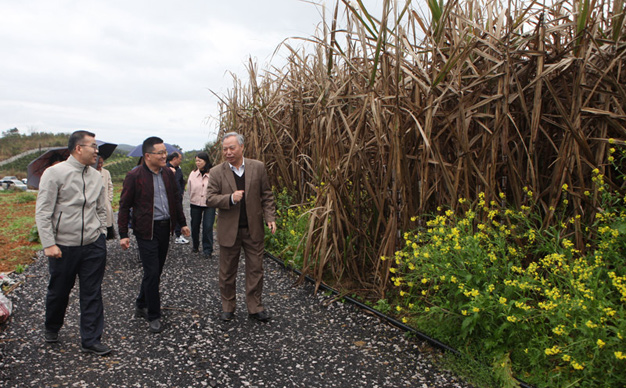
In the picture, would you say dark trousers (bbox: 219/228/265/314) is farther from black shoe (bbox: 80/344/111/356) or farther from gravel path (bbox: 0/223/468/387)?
black shoe (bbox: 80/344/111/356)

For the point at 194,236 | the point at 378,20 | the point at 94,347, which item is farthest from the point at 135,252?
the point at 378,20

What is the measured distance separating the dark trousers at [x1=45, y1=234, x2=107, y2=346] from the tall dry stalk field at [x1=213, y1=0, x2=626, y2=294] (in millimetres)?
2067

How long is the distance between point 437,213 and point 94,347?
3.17 meters

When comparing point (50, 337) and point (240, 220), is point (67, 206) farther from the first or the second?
point (240, 220)

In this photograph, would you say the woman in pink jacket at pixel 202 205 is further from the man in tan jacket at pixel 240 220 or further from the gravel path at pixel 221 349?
the man in tan jacket at pixel 240 220

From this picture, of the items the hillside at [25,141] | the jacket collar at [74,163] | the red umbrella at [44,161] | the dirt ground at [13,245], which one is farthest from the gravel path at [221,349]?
the hillside at [25,141]

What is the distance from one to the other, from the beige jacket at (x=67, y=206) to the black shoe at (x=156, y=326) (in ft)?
Result: 3.33

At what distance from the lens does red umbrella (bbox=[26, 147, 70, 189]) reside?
4.52 m

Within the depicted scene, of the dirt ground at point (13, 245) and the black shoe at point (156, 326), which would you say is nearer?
the black shoe at point (156, 326)

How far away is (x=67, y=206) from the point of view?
3.70 metres

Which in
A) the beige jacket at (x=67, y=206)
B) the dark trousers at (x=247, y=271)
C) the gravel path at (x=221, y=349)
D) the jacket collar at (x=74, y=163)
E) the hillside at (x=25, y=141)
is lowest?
the gravel path at (x=221, y=349)

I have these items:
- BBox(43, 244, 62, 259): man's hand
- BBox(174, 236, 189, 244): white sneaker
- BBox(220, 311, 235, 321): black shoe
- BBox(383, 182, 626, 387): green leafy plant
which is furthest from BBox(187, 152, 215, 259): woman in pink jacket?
BBox(383, 182, 626, 387): green leafy plant

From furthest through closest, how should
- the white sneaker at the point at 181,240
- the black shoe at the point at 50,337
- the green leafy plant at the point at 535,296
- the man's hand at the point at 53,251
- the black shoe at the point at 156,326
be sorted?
the white sneaker at the point at 181,240 < the black shoe at the point at 156,326 < the black shoe at the point at 50,337 < the man's hand at the point at 53,251 < the green leafy plant at the point at 535,296

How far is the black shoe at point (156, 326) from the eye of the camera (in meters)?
4.25
